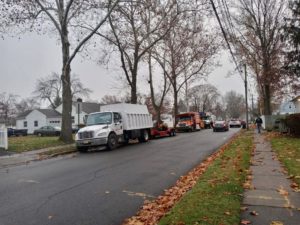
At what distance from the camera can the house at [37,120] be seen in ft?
239

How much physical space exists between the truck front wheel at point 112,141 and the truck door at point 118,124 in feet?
1.98

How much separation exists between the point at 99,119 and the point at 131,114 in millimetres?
3719

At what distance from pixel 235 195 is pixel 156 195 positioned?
1.97 meters

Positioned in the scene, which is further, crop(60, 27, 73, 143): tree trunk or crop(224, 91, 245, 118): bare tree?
crop(224, 91, 245, 118): bare tree

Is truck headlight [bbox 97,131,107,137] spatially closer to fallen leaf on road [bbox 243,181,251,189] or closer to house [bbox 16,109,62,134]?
fallen leaf on road [bbox 243,181,251,189]

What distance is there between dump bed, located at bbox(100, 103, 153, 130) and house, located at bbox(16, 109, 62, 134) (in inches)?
1903

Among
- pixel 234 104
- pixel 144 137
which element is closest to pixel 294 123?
pixel 144 137

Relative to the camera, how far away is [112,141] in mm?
21484

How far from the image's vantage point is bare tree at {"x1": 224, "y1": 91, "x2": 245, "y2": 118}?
147 metres

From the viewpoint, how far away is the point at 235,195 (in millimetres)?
7059

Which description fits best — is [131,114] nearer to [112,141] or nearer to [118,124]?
[118,124]

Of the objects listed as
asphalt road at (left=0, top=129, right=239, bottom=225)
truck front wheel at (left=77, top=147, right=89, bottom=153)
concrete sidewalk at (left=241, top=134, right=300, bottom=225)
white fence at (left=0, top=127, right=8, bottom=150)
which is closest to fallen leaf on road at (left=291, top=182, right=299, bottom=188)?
concrete sidewalk at (left=241, top=134, right=300, bottom=225)

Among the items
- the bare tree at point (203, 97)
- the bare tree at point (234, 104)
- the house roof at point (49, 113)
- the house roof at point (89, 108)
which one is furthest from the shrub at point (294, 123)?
the bare tree at point (234, 104)

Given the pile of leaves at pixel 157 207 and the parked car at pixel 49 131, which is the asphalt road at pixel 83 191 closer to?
the pile of leaves at pixel 157 207
